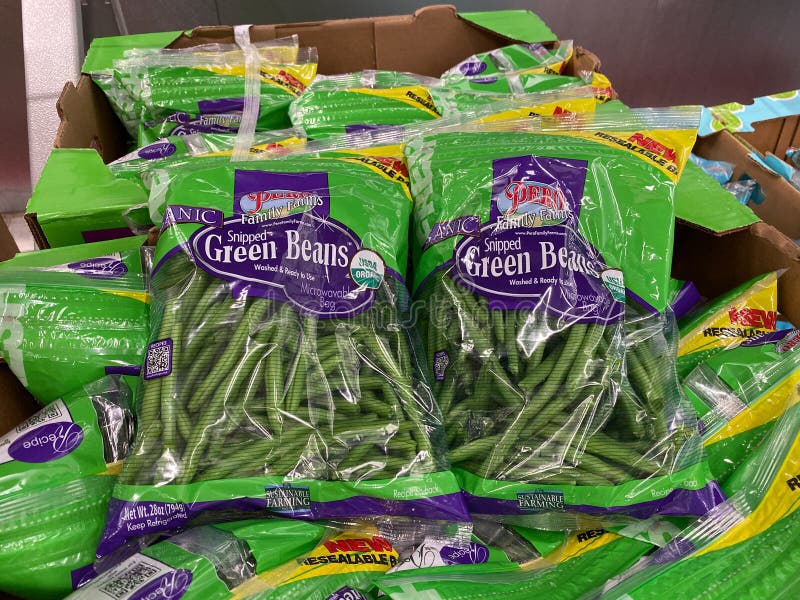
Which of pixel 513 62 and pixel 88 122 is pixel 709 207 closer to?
pixel 513 62

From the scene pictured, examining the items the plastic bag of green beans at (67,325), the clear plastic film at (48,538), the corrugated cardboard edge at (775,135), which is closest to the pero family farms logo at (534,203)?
the plastic bag of green beans at (67,325)

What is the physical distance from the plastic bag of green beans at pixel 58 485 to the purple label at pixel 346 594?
29 cm

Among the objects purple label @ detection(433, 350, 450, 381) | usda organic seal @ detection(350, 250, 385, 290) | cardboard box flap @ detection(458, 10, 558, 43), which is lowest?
purple label @ detection(433, 350, 450, 381)

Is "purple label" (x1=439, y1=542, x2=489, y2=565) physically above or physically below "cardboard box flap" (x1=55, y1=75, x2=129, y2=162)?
below

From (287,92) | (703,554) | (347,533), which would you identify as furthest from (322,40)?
(703,554)

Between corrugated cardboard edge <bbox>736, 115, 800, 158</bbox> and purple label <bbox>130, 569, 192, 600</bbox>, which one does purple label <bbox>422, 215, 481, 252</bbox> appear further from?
corrugated cardboard edge <bbox>736, 115, 800, 158</bbox>

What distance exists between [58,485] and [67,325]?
0.23 m

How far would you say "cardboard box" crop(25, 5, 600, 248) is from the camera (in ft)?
3.46

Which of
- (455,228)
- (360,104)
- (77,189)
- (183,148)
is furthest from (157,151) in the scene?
(455,228)

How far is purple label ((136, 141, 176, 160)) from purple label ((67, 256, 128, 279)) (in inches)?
10.3

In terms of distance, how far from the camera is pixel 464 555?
2.36 ft

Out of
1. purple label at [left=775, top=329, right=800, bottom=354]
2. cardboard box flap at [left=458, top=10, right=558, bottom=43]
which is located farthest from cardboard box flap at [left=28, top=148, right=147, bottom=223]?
purple label at [left=775, top=329, right=800, bottom=354]

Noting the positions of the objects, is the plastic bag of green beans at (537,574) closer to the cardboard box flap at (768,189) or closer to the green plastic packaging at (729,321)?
the green plastic packaging at (729,321)

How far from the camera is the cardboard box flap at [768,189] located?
1250 mm
